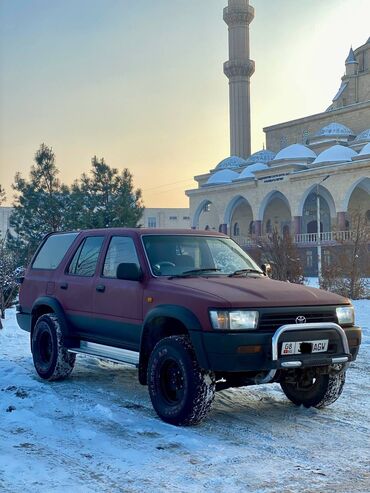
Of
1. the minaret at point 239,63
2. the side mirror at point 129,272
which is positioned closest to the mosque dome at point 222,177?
the minaret at point 239,63

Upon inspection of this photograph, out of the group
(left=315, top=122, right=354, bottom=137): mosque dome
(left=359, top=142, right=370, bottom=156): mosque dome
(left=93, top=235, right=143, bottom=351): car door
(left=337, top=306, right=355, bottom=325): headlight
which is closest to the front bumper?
(left=337, top=306, right=355, bottom=325): headlight

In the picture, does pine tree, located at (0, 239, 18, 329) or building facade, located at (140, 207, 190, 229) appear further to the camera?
building facade, located at (140, 207, 190, 229)

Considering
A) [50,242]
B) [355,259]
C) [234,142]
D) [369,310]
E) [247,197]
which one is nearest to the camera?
[50,242]

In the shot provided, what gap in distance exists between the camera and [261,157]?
229 feet

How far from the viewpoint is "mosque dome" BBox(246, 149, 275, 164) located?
6940 cm

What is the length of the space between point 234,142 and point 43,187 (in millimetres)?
45199

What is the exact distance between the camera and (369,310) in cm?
1620

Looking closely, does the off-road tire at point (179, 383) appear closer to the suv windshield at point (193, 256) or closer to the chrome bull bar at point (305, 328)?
the chrome bull bar at point (305, 328)

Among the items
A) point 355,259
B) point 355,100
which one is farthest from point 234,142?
point 355,259

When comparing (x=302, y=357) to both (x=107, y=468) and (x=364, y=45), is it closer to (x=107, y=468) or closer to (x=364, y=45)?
(x=107, y=468)

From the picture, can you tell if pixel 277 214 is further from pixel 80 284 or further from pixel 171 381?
pixel 171 381

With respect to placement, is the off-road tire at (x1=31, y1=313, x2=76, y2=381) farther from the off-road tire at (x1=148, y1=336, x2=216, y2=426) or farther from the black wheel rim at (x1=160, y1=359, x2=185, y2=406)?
the black wheel rim at (x1=160, y1=359, x2=185, y2=406)

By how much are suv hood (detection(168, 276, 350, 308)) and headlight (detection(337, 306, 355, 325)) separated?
60mm

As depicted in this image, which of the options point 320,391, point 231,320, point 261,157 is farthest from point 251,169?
point 231,320
